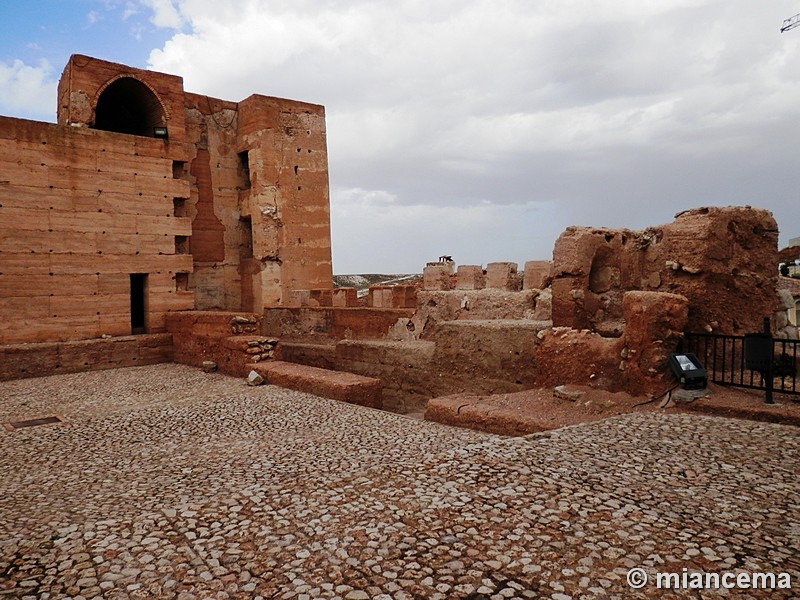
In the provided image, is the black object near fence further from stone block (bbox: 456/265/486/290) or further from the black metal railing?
stone block (bbox: 456/265/486/290)

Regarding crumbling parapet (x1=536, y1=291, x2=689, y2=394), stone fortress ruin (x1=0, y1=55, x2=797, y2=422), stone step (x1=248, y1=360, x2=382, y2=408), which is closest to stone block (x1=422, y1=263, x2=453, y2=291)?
stone fortress ruin (x1=0, y1=55, x2=797, y2=422)

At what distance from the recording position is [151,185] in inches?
553

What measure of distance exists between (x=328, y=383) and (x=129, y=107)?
12.2m

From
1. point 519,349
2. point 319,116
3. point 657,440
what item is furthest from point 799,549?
point 319,116

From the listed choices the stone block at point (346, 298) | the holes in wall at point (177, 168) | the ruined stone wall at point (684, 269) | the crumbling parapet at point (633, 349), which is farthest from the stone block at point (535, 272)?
the holes in wall at point (177, 168)

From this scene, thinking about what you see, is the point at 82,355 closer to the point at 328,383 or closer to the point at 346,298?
the point at 346,298

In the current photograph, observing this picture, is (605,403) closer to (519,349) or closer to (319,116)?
(519,349)

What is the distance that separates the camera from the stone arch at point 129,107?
47.8 feet

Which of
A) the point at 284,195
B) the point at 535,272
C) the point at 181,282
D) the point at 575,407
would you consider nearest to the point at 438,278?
the point at 535,272

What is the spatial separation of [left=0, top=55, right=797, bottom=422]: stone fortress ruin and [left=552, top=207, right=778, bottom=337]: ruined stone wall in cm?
3

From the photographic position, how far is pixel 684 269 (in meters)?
7.00

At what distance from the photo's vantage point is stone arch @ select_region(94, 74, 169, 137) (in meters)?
14.6

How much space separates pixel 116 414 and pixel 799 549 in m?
8.13

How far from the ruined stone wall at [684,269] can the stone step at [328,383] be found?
3.11 metres
